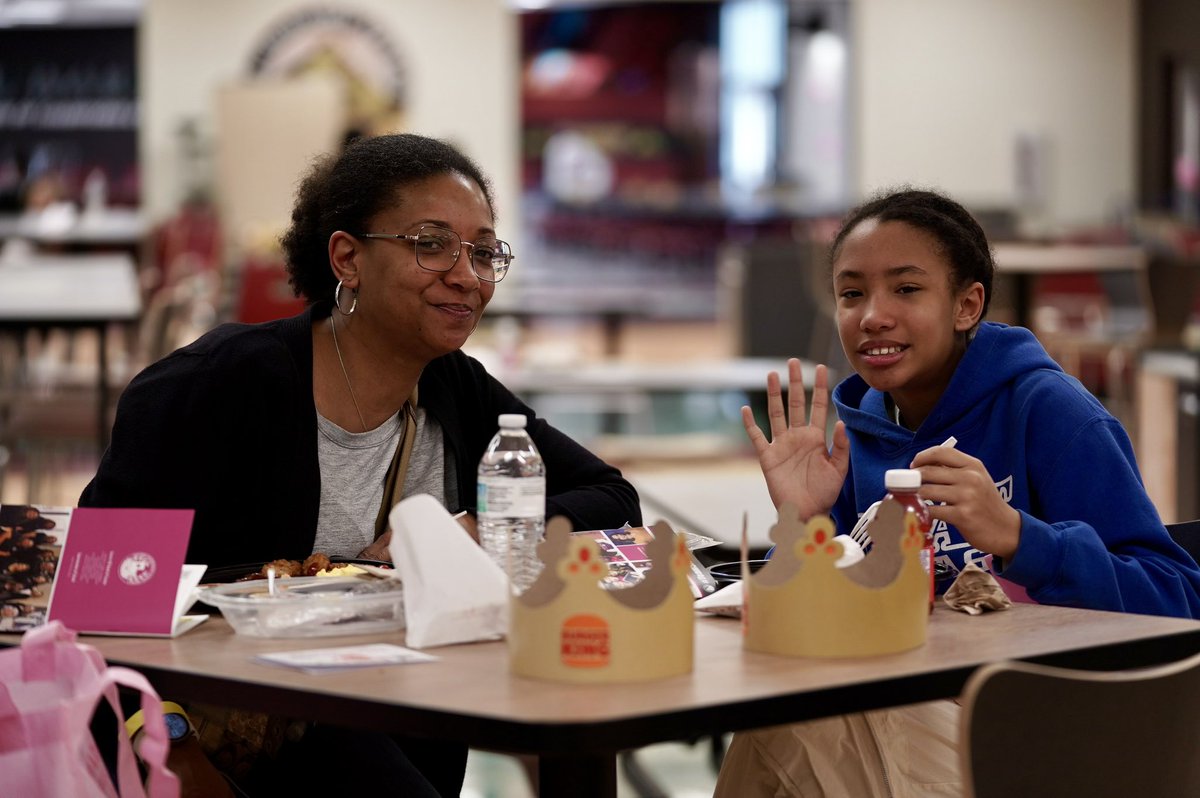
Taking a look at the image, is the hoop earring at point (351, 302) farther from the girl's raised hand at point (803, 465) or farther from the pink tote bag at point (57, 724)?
the pink tote bag at point (57, 724)

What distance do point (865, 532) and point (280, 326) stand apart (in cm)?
81

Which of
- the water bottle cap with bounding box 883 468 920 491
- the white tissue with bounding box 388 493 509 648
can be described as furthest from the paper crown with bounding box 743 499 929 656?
the white tissue with bounding box 388 493 509 648

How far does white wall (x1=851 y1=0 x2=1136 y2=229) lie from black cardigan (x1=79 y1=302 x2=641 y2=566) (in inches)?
→ 488

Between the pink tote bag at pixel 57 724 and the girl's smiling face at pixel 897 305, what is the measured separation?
3.28 feet

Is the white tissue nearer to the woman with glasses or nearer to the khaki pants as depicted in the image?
the khaki pants

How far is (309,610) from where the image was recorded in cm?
141

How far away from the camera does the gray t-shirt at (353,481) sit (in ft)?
6.23

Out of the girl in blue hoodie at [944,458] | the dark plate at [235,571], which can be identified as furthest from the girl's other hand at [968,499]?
the dark plate at [235,571]

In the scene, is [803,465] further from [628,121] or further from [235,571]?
[628,121]

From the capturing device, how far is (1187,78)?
509 inches

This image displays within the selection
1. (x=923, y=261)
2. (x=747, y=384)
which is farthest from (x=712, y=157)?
(x=923, y=261)

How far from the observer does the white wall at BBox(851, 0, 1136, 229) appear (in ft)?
45.4

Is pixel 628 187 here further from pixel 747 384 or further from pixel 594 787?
pixel 594 787

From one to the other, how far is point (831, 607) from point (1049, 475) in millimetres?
542
